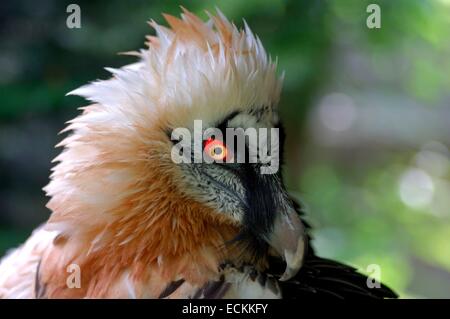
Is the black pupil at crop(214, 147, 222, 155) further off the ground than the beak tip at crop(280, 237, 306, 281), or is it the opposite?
the black pupil at crop(214, 147, 222, 155)

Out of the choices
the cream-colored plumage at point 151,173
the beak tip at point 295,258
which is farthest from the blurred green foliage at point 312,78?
the beak tip at point 295,258

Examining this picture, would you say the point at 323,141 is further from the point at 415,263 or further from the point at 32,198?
the point at 32,198

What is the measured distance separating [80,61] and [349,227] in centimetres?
124

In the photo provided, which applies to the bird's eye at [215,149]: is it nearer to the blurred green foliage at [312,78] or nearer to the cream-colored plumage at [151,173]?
the cream-colored plumage at [151,173]

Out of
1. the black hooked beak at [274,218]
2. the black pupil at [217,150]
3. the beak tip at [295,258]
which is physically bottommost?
the beak tip at [295,258]

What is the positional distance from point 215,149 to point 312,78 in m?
1.34

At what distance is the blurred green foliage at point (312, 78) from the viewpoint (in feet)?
6.64

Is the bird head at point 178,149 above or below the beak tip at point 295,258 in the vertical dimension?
above

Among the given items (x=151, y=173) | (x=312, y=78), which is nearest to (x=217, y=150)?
(x=151, y=173)

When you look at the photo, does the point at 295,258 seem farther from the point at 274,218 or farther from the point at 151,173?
the point at 151,173

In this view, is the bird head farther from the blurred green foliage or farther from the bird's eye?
the blurred green foliage

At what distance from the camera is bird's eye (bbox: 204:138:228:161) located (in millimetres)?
972

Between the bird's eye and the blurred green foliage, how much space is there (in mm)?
927

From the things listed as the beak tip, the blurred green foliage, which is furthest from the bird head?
the blurred green foliage
